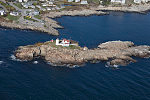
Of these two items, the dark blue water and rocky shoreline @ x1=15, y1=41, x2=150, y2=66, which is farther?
rocky shoreline @ x1=15, y1=41, x2=150, y2=66

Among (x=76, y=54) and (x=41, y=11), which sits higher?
(x=41, y=11)

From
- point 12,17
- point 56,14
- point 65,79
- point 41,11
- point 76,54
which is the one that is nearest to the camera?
point 65,79

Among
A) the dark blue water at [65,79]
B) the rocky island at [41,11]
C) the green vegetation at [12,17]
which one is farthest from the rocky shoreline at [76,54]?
the green vegetation at [12,17]

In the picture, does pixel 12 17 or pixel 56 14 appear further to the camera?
pixel 56 14

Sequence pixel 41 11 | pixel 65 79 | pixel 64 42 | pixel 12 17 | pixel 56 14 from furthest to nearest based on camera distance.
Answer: pixel 56 14, pixel 41 11, pixel 12 17, pixel 64 42, pixel 65 79

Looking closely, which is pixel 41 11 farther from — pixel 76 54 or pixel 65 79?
pixel 65 79

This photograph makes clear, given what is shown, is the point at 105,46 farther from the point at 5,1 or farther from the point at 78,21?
the point at 5,1

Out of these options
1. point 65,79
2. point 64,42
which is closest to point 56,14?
point 64,42

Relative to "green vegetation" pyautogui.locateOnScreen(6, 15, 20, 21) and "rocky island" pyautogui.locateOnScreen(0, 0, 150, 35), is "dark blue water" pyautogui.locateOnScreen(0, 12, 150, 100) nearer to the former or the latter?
"rocky island" pyautogui.locateOnScreen(0, 0, 150, 35)

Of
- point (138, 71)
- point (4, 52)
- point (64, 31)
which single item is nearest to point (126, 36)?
point (64, 31)

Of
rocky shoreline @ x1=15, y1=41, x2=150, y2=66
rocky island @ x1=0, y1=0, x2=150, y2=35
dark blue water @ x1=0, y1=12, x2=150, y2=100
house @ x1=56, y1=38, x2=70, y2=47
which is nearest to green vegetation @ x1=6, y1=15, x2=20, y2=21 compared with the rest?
rocky island @ x1=0, y1=0, x2=150, y2=35
